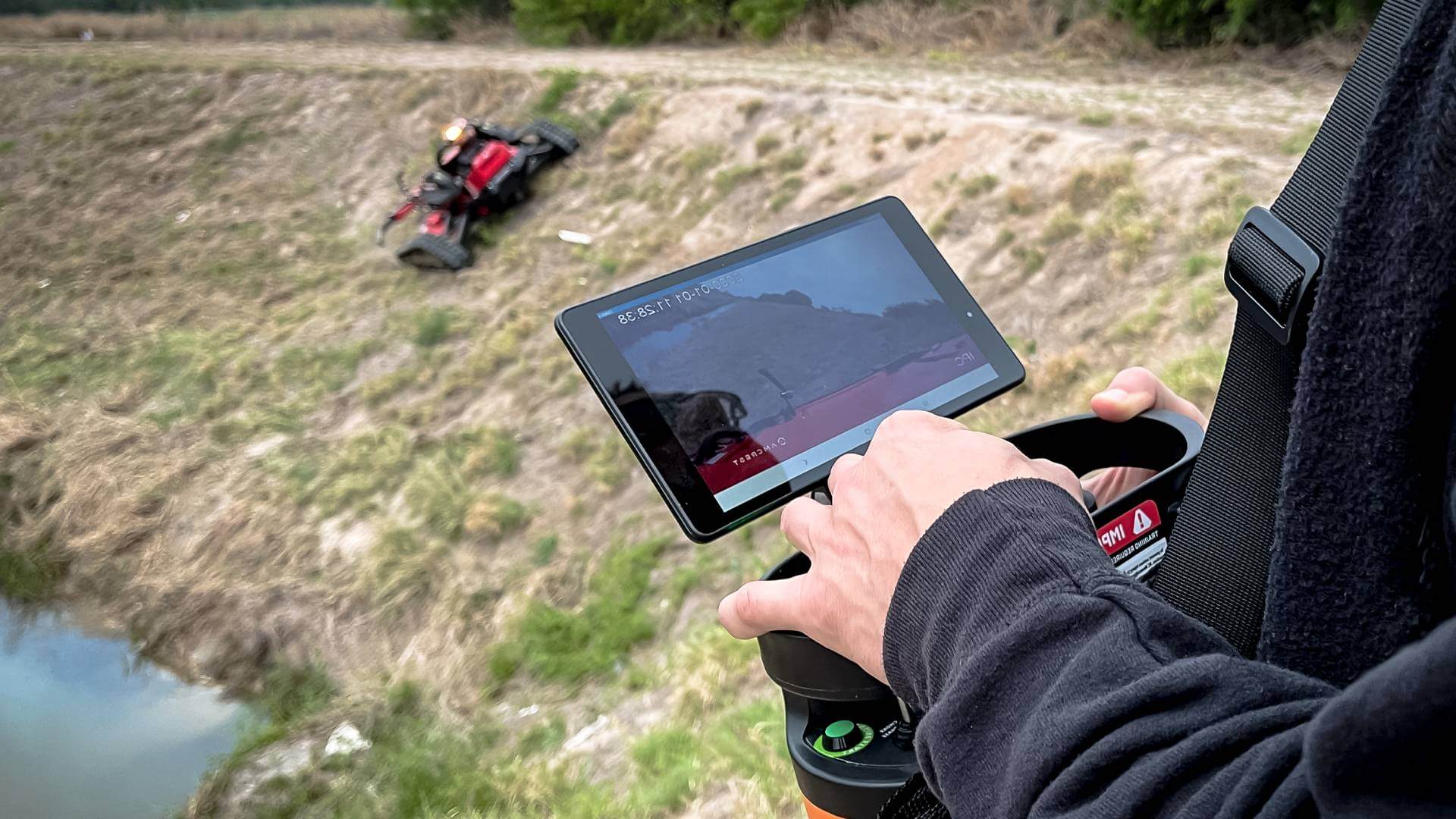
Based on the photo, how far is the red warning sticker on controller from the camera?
104 cm

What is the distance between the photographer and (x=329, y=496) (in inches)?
235

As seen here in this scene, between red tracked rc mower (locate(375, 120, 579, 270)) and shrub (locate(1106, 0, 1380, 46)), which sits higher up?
shrub (locate(1106, 0, 1380, 46))

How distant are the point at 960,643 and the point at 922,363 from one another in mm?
624

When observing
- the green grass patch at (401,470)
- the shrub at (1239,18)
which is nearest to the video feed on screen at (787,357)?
the green grass patch at (401,470)

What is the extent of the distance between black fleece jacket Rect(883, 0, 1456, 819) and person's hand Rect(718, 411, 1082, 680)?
0.08 meters

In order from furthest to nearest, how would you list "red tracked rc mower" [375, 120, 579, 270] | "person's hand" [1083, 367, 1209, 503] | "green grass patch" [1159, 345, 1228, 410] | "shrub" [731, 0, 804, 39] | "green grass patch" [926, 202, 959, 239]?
"shrub" [731, 0, 804, 39], "red tracked rc mower" [375, 120, 579, 270], "green grass patch" [926, 202, 959, 239], "green grass patch" [1159, 345, 1228, 410], "person's hand" [1083, 367, 1209, 503]

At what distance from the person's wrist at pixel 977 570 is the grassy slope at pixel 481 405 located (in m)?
1.97

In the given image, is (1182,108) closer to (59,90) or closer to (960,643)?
(960,643)

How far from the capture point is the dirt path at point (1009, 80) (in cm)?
566

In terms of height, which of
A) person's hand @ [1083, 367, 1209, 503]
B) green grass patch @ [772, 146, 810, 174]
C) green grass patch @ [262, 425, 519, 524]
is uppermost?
person's hand @ [1083, 367, 1209, 503]

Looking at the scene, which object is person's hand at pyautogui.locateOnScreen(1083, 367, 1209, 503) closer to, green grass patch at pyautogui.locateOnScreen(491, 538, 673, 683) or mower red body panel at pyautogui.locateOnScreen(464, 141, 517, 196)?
green grass patch at pyautogui.locateOnScreen(491, 538, 673, 683)

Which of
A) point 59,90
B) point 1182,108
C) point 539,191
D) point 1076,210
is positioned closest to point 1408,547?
point 1076,210

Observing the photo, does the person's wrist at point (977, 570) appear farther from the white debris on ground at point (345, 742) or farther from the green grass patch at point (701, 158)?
the green grass patch at point (701, 158)

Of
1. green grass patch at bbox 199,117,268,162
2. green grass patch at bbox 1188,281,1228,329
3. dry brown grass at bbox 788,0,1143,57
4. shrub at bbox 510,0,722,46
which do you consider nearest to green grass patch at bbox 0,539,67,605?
green grass patch at bbox 199,117,268,162
